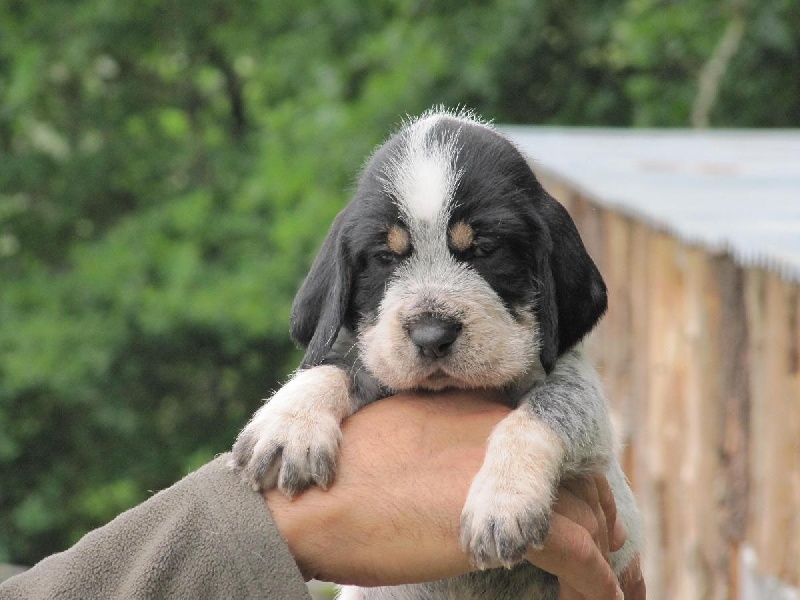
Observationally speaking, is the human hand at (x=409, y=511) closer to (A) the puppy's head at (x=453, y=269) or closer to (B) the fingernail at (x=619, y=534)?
(A) the puppy's head at (x=453, y=269)

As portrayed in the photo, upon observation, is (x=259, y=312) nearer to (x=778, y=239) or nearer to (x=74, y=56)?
(x=74, y=56)

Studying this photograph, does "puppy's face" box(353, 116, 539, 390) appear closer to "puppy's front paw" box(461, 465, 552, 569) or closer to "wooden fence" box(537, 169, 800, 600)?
"puppy's front paw" box(461, 465, 552, 569)

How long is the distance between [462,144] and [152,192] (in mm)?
14789

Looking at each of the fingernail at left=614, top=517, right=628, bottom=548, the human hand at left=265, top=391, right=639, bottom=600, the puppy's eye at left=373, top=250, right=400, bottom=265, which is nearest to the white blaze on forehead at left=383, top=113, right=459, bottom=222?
the puppy's eye at left=373, top=250, right=400, bottom=265

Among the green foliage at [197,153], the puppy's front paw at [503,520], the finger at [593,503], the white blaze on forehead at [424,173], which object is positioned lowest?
the green foliage at [197,153]

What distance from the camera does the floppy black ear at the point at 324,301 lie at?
360 cm

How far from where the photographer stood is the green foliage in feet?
49.9

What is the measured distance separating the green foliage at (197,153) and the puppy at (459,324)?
34.5 feet

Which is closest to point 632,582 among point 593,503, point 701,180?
point 593,503

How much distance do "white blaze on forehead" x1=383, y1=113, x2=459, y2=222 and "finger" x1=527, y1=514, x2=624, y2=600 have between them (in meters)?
0.92

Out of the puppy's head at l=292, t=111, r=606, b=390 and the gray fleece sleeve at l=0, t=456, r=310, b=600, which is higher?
the puppy's head at l=292, t=111, r=606, b=390

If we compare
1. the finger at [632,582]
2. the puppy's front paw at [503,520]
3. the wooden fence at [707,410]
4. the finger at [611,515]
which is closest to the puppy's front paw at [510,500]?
the puppy's front paw at [503,520]

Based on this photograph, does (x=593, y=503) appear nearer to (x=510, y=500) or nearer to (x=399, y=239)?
(x=510, y=500)

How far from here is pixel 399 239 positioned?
3455 millimetres
